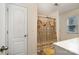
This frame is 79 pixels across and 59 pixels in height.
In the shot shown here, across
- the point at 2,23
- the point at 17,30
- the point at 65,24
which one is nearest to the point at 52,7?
the point at 65,24

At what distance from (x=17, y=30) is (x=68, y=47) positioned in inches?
25.0

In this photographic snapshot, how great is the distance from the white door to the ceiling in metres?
0.19

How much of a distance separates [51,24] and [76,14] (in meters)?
0.32

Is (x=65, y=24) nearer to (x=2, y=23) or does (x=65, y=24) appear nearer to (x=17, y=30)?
(x=17, y=30)

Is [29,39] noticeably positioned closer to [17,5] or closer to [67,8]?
[17,5]

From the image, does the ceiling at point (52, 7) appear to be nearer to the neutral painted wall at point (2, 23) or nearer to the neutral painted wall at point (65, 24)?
the neutral painted wall at point (65, 24)

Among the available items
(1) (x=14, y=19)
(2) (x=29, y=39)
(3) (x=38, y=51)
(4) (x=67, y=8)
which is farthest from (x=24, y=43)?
(4) (x=67, y=8)

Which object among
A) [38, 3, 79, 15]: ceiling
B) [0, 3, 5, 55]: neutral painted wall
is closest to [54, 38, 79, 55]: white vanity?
[38, 3, 79, 15]: ceiling

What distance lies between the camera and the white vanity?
1.60 m

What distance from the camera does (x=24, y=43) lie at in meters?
1.63

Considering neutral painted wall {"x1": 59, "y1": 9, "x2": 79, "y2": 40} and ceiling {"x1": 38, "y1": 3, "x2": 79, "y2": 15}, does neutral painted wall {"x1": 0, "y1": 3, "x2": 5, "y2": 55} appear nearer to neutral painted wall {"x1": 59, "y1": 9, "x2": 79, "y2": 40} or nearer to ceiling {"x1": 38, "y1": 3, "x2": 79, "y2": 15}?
ceiling {"x1": 38, "y1": 3, "x2": 79, "y2": 15}

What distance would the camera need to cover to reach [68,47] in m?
1.63

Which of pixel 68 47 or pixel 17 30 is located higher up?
pixel 17 30
